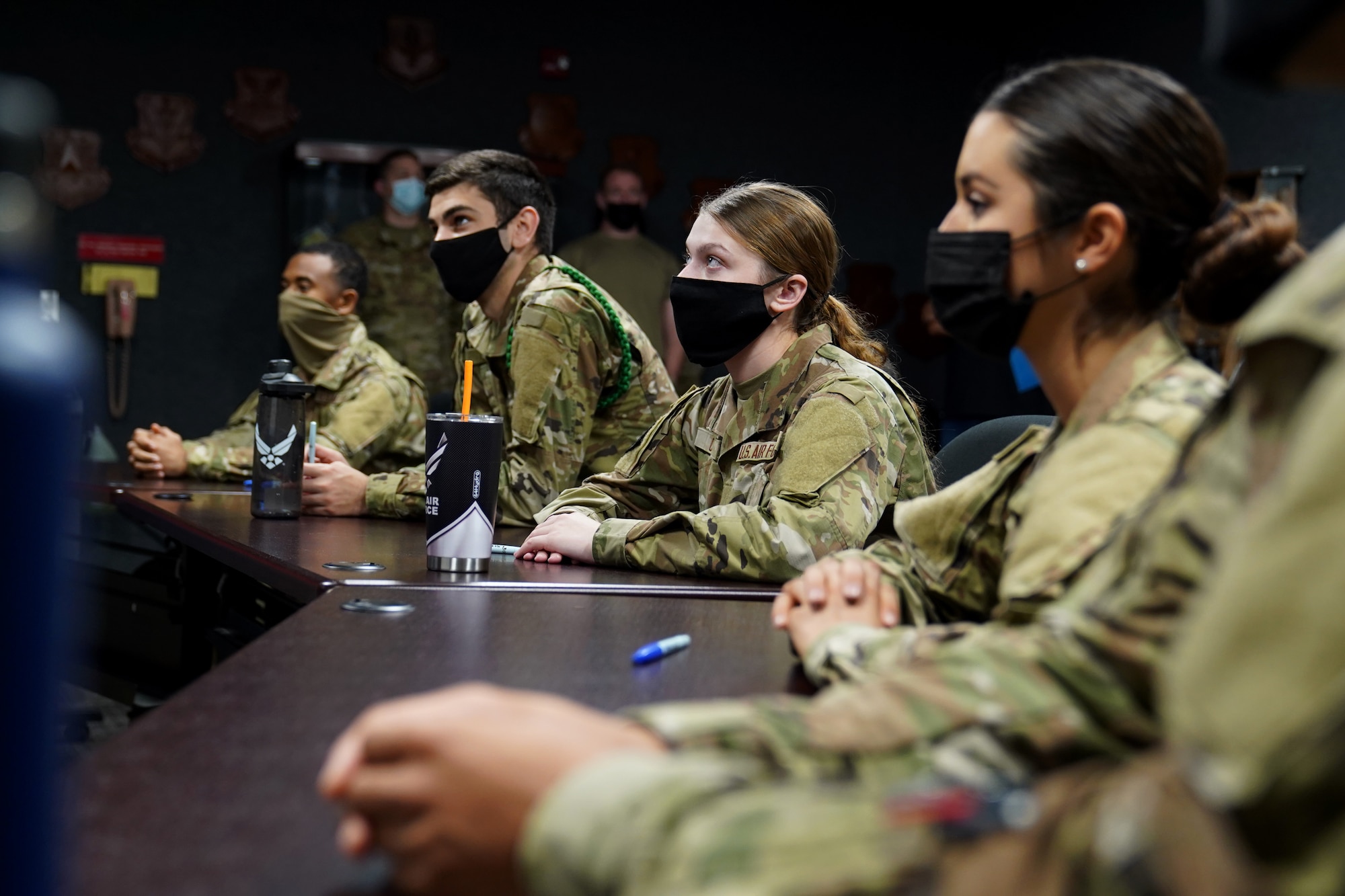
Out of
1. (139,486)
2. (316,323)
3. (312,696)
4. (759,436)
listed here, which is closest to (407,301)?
(316,323)

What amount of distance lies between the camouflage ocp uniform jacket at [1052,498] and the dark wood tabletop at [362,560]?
14.3 inches

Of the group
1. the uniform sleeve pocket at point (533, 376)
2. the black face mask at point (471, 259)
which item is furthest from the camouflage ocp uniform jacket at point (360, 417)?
the uniform sleeve pocket at point (533, 376)

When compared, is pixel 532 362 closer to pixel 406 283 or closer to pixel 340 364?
pixel 340 364

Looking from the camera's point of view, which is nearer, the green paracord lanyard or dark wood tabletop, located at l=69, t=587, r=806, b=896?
dark wood tabletop, located at l=69, t=587, r=806, b=896

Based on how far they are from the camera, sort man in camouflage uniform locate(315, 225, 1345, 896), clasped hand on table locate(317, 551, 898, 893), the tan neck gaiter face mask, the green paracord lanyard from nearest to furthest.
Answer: man in camouflage uniform locate(315, 225, 1345, 896) < clasped hand on table locate(317, 551, 898, 893) < the green paracord lanyard < the tan neck gaiter face mask

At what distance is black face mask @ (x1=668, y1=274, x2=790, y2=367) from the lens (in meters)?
2.18

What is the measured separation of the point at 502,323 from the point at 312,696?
199 centimetres

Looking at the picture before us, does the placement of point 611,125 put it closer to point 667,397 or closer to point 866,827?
point 667,397

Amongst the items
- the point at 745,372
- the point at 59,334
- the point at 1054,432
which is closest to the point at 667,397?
the point at 745,372

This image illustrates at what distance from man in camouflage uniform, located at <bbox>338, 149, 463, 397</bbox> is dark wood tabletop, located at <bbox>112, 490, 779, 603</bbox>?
286cm

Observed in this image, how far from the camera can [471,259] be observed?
292cm

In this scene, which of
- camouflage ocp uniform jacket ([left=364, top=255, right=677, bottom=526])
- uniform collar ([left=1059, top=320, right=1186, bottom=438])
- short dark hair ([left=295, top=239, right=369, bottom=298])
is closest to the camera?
uniform collar ([left=1059, top=320, right=1186, bottom=438])

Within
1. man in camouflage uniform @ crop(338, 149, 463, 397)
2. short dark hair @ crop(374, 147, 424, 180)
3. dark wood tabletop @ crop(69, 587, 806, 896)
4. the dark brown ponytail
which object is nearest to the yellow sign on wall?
man in camouflage uniform @ crop(338, 149, 463, 397)

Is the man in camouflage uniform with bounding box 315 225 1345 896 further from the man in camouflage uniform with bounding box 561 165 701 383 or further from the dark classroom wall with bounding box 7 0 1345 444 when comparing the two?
the man in camouflage uniform with bounding box 561 165 701 383
